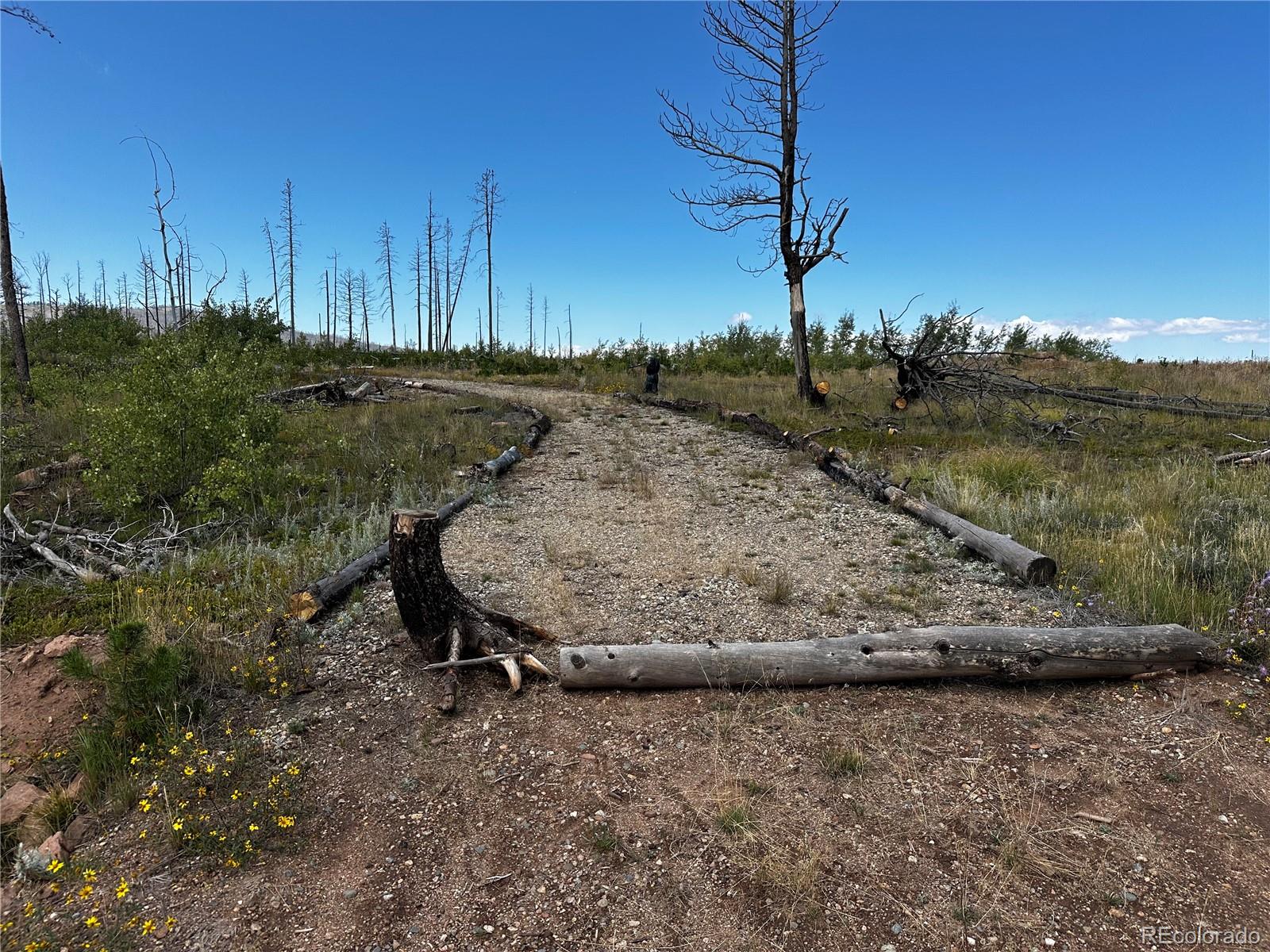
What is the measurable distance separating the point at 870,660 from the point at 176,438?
725 cm

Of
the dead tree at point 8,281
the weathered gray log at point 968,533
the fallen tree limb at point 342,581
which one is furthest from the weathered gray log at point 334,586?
the dead tree at point 8,281

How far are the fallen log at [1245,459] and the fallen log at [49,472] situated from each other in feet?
51.7

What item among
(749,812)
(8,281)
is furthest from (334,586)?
(8,281)

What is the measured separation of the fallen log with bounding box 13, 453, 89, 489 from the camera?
7.73 metres

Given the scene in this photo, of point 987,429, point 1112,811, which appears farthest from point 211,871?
point 987,429

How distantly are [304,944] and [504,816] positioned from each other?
0.89m

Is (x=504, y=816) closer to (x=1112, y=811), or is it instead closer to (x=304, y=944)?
(x=304, y=944)

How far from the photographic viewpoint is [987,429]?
12312 millimetres

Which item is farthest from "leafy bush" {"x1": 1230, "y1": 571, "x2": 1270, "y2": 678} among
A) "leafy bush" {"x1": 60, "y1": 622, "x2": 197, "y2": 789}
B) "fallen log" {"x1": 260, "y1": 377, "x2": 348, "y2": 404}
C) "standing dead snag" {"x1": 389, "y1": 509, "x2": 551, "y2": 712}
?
"fallen log" {"x1": 260, "y1": 377, "x2": 348, "y2": 404}

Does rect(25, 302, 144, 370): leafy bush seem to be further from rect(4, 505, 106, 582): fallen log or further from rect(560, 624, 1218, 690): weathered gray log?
rect(560, 624, 1218, 690): weathered gray log

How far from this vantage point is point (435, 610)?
4160 mm

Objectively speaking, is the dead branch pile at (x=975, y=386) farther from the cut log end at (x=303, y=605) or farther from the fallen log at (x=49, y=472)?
the fallen log at (x=49, y=472)

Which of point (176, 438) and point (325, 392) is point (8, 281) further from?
point (176, 438)

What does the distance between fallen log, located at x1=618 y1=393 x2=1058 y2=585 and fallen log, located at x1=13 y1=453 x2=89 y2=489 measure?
10.6 meters
